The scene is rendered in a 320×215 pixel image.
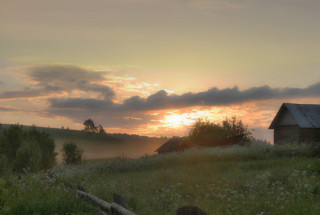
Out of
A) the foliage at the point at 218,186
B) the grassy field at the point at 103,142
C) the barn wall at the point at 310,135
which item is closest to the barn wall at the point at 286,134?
the barn wall at the point at 310,135

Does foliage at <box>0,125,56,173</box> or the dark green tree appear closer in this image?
foliage at <box>0,125,56,173</box>

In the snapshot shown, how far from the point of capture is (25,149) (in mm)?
25734

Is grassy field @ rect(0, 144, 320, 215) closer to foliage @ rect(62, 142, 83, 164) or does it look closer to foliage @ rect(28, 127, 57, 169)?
foliage @ rect(28, 127, 57, 169)

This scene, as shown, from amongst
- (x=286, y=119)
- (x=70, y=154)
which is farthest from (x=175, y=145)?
(x=286, y=119)

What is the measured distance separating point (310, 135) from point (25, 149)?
29.9 m

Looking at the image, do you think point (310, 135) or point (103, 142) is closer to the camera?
point (310, 135)

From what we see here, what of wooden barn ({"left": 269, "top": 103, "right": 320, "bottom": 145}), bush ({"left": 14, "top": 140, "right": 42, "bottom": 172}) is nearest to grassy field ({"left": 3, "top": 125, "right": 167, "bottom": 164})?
wooden barn ({"left": 269, "top": 103, "right": 320, "bottom": 145})

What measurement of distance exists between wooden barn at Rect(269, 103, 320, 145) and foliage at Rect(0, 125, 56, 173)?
26117 millimetres

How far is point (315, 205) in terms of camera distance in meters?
9.27

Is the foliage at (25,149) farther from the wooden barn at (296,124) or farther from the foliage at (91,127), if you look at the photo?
the foliage at (91,127)

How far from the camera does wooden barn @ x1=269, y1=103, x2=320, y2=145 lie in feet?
120

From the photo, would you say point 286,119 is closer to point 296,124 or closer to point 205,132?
point 296,124

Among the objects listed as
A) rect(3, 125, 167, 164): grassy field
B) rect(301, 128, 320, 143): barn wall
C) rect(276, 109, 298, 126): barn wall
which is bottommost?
rect(3, 125, 167, 164): grassy field

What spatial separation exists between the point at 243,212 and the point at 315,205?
2.16m
